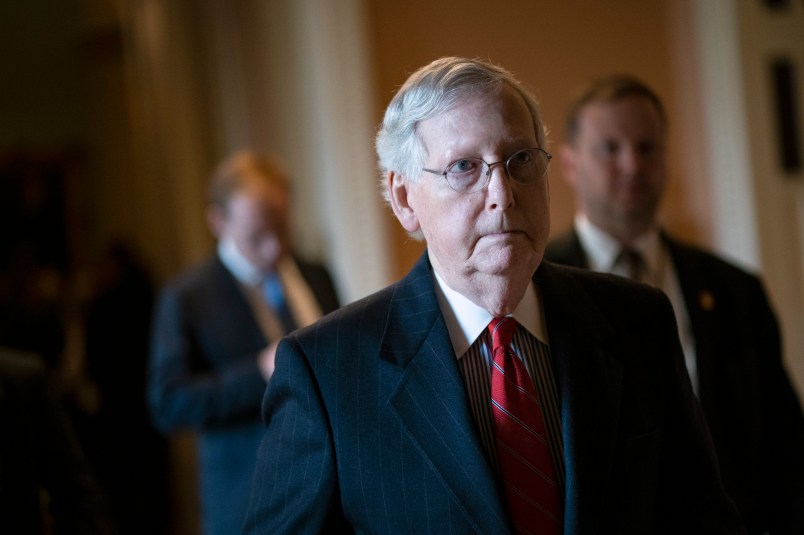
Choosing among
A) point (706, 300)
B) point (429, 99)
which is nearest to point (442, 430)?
point (429, 99)

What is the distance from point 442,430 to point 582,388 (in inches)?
10.7

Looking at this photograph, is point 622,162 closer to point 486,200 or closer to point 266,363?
point 486,200

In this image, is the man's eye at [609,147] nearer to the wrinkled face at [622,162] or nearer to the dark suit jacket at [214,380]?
the wrinkled face at [622,162]

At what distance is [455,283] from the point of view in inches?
70.1

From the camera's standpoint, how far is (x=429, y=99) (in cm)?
171

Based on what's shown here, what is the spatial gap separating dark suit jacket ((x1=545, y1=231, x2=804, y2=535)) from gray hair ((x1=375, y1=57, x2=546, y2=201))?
0.98 m

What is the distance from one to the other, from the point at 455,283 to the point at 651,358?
1.36 ft

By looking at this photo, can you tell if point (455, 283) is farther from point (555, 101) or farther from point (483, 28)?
point (555, 101)

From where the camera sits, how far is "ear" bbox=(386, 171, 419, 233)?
6.02 feet

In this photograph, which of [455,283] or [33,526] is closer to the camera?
[455,283]

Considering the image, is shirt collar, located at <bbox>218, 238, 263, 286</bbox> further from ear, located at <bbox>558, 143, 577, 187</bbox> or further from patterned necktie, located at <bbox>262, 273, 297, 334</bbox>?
ear, located at <bbox>558, 143, 577, 187</bbox>

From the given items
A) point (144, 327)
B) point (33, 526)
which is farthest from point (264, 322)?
point (144, 327)

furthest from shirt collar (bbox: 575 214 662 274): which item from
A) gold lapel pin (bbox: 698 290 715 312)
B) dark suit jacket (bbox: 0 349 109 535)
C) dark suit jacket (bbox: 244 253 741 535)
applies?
dark suit jacket (bbox: 0 349 109 535)

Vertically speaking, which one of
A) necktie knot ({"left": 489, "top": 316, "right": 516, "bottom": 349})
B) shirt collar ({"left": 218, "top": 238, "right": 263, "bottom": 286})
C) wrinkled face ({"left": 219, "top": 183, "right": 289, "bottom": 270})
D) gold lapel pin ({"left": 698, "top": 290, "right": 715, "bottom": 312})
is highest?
wrinkled face ({"left": 219, "top": 183, "right": 289, "bottom": 270})
